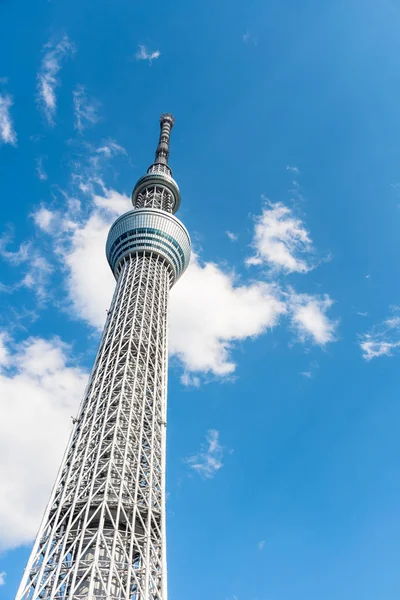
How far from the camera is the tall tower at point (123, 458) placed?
43.5 m

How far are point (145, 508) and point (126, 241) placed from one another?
45487 millimetres

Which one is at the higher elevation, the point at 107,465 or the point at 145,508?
the point at 107,465

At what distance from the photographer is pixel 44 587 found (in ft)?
138

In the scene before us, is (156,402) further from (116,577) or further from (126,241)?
(126,241)

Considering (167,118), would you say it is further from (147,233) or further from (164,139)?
(147,233)

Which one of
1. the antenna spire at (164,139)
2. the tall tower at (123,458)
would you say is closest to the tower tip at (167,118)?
the antenna spire at (164,139)

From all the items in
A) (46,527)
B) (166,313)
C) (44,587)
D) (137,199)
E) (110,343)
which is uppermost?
(137,199)

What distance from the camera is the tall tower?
4347 centimetres

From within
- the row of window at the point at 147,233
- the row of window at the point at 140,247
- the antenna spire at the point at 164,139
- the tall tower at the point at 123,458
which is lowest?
the tall tower at the point at 123,458

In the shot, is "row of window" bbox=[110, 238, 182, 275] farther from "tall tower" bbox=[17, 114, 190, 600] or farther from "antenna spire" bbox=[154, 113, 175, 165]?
"antenna spire" bbox=[154, 113, 175, 165]

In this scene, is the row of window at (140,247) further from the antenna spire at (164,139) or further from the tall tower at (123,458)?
the antenna spire at (164,139)

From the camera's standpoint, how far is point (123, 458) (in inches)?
2069

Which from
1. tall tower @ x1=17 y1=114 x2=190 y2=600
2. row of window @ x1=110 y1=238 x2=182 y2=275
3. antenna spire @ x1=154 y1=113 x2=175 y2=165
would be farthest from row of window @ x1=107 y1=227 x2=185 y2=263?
antenna spire @ x1=154 y1=113 x2=175 y2=165

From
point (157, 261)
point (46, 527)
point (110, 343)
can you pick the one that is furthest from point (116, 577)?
point (157, 261)
